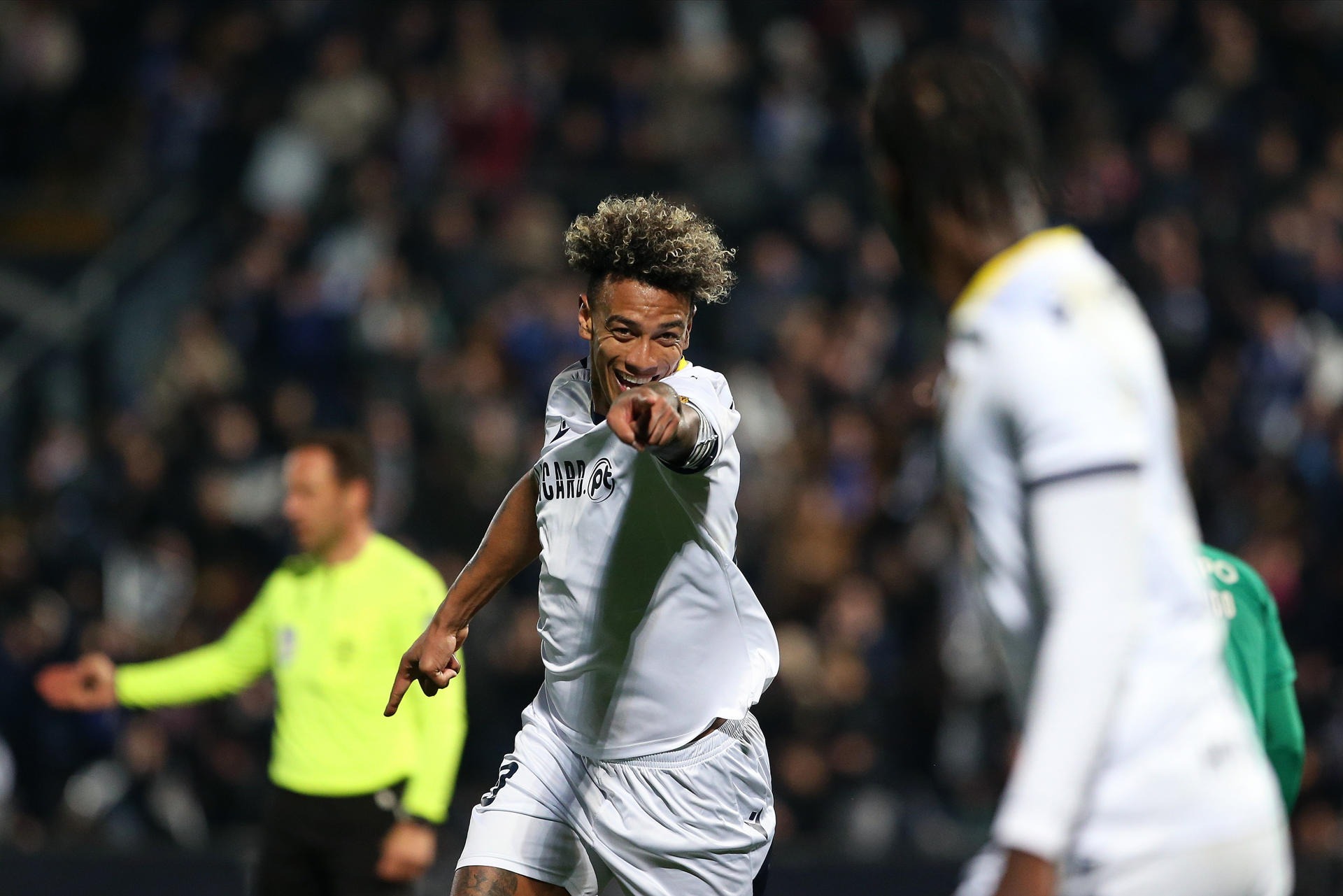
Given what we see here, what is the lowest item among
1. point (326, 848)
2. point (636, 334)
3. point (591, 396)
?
point (326, 848)

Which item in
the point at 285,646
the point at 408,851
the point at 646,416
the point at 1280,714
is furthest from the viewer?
the point at 285,646

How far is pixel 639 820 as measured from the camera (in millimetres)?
3729

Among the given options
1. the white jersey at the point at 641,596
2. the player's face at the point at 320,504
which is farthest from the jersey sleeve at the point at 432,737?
the white jersey at the point at 641,596

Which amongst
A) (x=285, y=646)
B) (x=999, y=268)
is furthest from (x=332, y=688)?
(x=999, y=268)

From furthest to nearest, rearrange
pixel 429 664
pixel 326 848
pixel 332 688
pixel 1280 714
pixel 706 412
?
pixel 332 688 → pixel 326 848 → pixel 429 664 → pixel 1280 714 → pixel 706 412

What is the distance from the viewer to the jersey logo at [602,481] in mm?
3723

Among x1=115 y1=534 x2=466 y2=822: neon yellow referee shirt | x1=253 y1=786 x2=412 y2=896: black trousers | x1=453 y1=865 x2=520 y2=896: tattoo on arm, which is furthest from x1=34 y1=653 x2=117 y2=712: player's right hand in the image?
x1=453 y1=865 x2=520 y2=896: tattoo on arm

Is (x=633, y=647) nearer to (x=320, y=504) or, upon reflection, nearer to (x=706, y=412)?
(x=706, y=412)

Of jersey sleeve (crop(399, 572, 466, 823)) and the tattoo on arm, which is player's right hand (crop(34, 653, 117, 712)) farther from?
the tattoo on arm

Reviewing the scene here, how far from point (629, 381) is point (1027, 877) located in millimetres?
2124

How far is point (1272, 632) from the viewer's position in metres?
3.54

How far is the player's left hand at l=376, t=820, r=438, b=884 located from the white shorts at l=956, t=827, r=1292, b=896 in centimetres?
326

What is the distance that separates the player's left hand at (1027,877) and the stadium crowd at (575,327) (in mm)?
6028

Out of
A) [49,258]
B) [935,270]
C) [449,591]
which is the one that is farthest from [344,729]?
[49,258]
